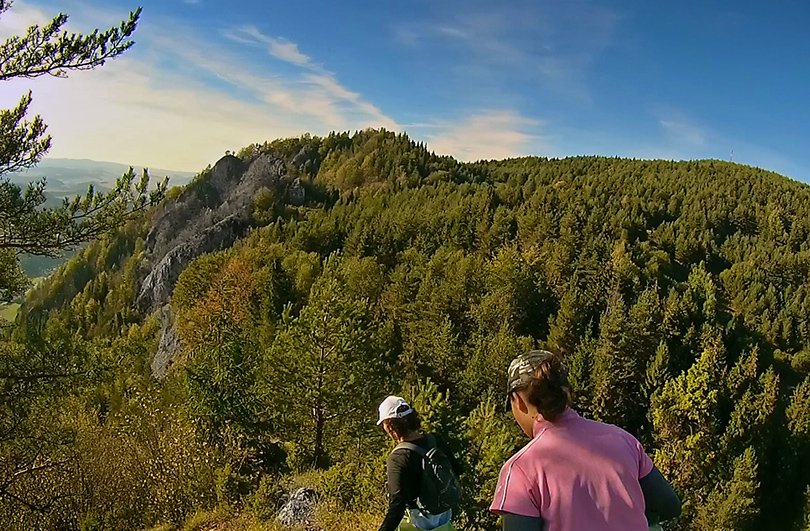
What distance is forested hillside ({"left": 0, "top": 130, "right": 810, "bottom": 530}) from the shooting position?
1328 centimetres

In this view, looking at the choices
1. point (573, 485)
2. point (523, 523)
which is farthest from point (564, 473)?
point (523, 523)

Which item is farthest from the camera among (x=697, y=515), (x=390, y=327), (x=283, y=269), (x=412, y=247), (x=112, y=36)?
(x=412, y=247)

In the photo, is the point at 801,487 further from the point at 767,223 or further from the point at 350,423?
the point at 767,223

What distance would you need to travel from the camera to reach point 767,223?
82000 millimetres

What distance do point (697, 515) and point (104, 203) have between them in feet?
104

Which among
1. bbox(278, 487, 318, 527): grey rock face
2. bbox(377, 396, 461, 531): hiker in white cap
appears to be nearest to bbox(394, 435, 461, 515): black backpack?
bbox(377, 396, 461, 531): hiker in white cap

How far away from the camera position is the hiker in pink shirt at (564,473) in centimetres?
194

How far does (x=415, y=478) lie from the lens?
3658 mm

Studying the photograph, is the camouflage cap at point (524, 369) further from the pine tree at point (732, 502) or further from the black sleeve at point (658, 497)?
the pine tree at point (732, 502)

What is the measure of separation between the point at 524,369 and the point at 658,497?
778mm

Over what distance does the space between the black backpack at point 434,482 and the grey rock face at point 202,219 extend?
2586 inches

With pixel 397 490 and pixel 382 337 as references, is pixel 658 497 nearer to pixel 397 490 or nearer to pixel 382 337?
pixel 397 490

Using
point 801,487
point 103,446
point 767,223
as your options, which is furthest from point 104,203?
point 767,223

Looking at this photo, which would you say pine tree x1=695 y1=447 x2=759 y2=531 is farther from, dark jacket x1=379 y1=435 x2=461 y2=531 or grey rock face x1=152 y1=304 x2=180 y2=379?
grey rock face x1=152 y1=304 x2=180 y2=379
